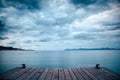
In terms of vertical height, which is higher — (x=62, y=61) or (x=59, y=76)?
(x=59, y=76)

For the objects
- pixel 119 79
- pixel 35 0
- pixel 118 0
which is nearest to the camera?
pixel 119 79

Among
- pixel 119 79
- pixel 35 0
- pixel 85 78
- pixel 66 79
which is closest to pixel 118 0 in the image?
pixel 119 79

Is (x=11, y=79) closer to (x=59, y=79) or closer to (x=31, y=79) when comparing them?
(x=31, y=79)

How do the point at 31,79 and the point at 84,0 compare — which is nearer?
the point at 31,79

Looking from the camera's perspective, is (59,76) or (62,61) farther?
(62,61)

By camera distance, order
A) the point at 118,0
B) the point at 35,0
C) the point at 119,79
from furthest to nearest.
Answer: the point at 35,0 < the point at 118,0 < the point at 119,79

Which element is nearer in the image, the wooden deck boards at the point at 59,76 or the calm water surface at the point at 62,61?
the wooden deck boards at the point at 59,76

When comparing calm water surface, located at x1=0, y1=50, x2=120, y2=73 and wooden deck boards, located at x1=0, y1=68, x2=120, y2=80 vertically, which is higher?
wooden deck boards, located at x1=0, y1=68, x2=120, y2=80

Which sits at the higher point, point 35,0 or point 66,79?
point 35,0

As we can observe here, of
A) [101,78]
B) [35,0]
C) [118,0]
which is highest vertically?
[35,0]

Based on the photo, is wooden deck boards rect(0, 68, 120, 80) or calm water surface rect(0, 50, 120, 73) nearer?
wooden deck boards rect(0, 68, 120, 80)

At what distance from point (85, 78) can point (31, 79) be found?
2.44m

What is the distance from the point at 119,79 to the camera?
5215 millimetres

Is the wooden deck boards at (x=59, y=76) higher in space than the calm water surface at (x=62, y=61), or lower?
higher
